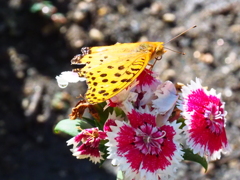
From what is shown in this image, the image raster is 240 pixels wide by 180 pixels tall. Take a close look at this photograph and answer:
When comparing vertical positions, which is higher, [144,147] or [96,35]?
[96,35]

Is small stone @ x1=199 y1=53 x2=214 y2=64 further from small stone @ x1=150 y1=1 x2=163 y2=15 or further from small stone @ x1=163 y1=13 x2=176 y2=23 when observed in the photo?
small stone @ x1=150 y1=1 x2=163 y2=15

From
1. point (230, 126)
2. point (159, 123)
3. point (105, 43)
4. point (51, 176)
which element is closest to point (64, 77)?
point (159, 123)

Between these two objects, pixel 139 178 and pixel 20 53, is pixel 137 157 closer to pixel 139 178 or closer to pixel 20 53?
pixel 139 178

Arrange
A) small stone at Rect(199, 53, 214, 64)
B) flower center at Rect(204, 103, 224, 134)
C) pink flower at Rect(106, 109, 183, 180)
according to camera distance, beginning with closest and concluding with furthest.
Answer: pink flower at Rect(106, 109, 183, 180) → flower center at Rect(204, 103, 224, 134) → small stone at Rect(199, 53, 214, 64)

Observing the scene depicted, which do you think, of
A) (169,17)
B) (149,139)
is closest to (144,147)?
(149,139)

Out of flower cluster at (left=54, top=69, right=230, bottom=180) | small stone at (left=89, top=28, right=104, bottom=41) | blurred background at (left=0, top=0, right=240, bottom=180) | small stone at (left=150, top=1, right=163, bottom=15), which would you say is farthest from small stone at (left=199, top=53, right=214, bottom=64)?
flower cluster at (left=54, top=69, right=230, bottom=180)

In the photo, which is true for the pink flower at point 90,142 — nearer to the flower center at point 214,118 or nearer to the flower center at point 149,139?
the flower center at point 149,139

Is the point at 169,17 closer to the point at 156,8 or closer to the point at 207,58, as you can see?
the point at 156,8
